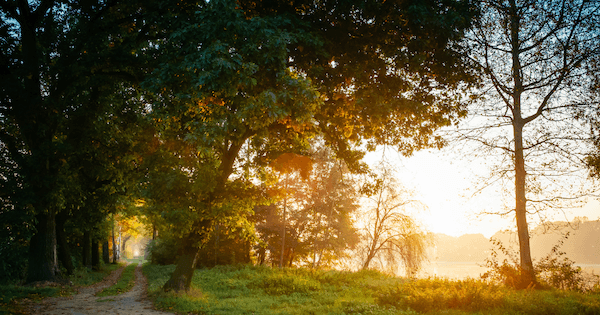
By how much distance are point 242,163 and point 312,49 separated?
5816mm

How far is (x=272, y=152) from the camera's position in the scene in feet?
44.3

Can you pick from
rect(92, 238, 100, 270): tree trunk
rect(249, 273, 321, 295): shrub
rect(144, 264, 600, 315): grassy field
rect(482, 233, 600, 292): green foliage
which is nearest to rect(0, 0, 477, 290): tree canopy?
rect(144, 264, 600, 315): grassy field

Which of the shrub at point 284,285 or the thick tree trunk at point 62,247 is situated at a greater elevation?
the thick tree trunk at point 62,247

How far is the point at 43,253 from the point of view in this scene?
14.8 m

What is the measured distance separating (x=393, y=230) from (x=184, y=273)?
64.4 ft

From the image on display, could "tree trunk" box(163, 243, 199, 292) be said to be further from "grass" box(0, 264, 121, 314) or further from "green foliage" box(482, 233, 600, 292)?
"green foliage" box(482, 233, 600, 292)

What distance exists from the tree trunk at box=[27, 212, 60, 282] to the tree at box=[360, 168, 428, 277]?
2019cm

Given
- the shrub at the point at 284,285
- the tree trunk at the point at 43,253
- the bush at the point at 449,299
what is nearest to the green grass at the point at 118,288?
the tree trunk at the point at 43,253

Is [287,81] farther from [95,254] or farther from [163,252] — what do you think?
[163,252]

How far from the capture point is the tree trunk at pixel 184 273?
12789 mm

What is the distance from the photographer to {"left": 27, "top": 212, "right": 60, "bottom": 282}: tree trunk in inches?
572

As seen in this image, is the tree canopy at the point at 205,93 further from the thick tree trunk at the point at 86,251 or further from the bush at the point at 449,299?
the thick tree trunk at the point at 86,251

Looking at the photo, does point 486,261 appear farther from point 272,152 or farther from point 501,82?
point 272,152

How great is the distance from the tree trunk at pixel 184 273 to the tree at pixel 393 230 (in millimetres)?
16875
